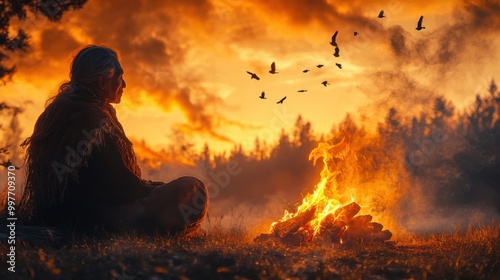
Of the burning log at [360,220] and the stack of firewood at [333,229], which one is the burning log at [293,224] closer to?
the stack of firewood at [333,229]

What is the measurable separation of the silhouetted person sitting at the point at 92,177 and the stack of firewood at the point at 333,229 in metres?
4.73

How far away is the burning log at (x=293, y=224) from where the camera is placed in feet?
43.2

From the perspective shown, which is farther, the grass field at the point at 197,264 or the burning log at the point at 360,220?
the burning log at the point at 360,220

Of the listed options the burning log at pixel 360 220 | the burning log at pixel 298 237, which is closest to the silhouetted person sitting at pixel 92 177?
the burning log at pixel 298 237

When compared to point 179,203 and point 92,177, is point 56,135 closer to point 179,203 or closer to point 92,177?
point 92,177

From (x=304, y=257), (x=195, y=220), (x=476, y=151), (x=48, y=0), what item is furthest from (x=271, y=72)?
(x=476, y=151)

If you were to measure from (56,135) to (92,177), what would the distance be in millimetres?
944

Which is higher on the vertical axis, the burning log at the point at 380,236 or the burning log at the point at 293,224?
the burning log at the point at 293,224

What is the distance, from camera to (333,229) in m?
13.1

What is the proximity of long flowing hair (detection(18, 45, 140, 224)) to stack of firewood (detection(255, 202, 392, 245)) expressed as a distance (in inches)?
211

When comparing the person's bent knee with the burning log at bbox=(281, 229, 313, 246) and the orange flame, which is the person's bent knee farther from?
the orange flame

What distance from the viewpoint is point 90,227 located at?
8422mm

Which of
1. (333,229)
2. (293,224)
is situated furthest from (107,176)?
(333,229)

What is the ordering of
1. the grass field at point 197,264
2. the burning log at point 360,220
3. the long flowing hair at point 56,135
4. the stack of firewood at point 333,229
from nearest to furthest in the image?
1. the grass field at point 197,264
2. the long flowing hair at point 56,135
3. the stack of firewood at point 333,229
4. the burning log at point 360,220
